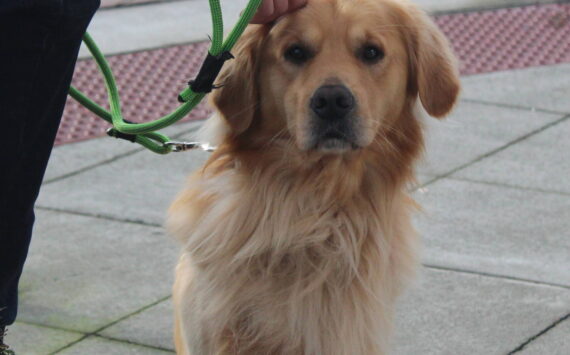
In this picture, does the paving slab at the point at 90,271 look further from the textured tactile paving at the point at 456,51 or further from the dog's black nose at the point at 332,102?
the dog's black nose at the point at 332,102

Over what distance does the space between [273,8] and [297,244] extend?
775 mm

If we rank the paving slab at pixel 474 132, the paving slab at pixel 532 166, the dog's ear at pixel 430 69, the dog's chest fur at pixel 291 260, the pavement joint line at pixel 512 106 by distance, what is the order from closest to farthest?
the dog's chest fur at pixel 291 260, the dog's ear at pixel 430 69, the paving slab at pixel 532 166, the paving slab at pixel 474 132, the pavement joint line at pixel 512 106

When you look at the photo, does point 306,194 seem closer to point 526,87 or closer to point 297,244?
point 297,244

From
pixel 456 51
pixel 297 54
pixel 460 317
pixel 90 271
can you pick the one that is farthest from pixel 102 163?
pixel 456 51

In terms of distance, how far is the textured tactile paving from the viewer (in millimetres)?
7273

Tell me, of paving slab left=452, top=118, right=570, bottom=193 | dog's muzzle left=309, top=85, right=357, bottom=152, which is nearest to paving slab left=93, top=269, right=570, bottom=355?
dog's muzzle left=309, top=85, right=357, bottom=152

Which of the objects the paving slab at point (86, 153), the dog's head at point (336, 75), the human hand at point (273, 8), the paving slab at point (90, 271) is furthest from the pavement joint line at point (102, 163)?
the human hand at point (273, 8)

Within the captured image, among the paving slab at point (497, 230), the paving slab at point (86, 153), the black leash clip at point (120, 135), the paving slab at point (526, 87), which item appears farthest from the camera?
the paving slab at point (526, 87)

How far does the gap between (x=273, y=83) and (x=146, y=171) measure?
2.66 metres

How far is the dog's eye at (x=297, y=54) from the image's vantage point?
3699 mm

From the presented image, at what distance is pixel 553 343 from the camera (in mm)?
4520

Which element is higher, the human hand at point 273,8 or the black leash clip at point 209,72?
the human hand at point 273,8

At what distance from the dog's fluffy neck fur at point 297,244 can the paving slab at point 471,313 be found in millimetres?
658

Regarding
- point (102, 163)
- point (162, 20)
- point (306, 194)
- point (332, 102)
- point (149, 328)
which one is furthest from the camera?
point (162, 20)
